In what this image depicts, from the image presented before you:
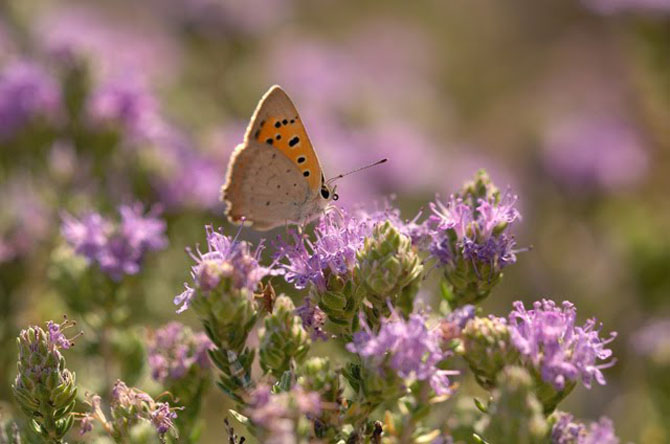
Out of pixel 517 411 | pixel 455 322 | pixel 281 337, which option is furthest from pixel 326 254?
pixel 517 411

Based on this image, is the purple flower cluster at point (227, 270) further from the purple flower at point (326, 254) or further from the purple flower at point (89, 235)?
the purple flower at point (89, 235)

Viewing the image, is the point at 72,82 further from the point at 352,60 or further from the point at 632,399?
the point at 352,60

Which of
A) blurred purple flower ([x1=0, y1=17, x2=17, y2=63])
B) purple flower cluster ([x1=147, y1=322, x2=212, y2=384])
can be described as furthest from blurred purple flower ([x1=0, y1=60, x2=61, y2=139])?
purple flower cluster ([x1=147, y1=322, x2=212, y2=384])

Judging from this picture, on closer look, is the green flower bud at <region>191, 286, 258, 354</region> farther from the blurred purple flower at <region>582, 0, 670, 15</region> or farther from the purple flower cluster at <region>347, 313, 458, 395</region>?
the blurred purple flower at <region>582, 0, 670, 15</region>

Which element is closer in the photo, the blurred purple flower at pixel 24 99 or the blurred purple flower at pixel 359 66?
the blurred purple flower at pixel 24 99

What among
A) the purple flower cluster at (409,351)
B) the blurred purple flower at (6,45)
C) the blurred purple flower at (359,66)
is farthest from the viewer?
the blurred purple flower at (359,66)

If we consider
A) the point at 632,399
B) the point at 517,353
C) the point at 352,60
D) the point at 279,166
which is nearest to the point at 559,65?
the point at 352,60

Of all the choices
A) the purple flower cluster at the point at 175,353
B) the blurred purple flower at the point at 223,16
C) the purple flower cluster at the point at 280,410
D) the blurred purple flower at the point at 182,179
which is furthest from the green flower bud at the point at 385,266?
the blurred purple flower at the point at 223,16
